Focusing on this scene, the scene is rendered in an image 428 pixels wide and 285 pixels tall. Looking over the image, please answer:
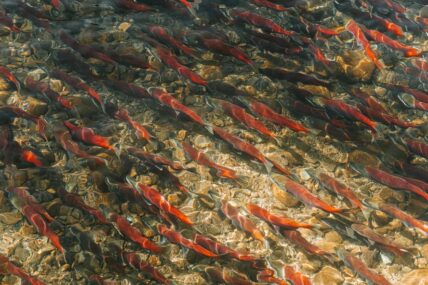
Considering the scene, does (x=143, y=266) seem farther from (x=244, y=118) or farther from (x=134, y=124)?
(x=244, y=118)

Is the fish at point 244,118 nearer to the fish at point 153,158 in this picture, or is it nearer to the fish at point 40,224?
the fish at point 153,158

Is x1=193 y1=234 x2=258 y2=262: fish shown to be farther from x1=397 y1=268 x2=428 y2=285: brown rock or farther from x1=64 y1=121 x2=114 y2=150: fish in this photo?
x1=64 y1=121 x2=114 y2=150: fish

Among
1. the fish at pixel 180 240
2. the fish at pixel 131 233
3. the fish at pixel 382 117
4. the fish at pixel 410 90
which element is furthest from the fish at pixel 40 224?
the fish at pixel 410 90

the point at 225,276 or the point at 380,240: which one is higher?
the point at 380,240

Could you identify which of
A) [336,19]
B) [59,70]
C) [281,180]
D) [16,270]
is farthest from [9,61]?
[336,19]

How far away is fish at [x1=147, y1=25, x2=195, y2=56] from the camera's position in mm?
5262

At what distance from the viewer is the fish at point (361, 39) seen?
17.1ft

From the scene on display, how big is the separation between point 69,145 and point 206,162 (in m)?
1.19

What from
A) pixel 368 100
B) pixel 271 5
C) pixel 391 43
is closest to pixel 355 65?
pixel 391 43

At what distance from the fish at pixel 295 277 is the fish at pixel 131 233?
924 millimetres

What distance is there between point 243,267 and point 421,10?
162 inches

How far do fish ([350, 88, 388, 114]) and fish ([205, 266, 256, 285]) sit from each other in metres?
2.18

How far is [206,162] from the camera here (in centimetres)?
413

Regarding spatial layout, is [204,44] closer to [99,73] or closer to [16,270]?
[99,73]
